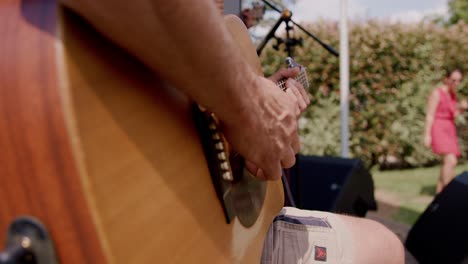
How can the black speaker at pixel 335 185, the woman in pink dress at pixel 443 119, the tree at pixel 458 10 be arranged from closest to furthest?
the black speaker at pixel 335 185 → the woman in pink dress at pixel 443 119 → the tree at pixel 458 10

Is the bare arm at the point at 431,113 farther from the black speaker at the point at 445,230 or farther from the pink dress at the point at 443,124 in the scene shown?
the black speaker at the point at 445,230

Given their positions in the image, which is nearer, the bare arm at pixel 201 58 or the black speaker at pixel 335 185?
the bare arm at pixel 201 58

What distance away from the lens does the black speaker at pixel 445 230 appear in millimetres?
2112

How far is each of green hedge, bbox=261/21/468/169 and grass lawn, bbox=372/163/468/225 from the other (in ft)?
1.26

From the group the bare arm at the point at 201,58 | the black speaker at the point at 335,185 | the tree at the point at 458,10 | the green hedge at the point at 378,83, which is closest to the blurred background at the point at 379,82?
the green hedge at the point at 378,83

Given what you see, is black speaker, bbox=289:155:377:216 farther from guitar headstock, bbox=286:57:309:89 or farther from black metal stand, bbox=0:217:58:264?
black metal stand, bbox=0:217:58:264

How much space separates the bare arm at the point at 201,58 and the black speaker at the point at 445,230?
163 centimetres

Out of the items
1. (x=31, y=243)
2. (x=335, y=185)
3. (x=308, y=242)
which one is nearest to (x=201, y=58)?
(x=31, y=243)

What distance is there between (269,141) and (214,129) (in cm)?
12

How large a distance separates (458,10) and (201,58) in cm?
2726

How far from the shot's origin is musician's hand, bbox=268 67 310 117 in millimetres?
1217

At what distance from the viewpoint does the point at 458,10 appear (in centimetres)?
2398

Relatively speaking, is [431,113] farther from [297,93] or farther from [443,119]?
[297,93]

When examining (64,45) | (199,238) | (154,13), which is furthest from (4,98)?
(199,238)
